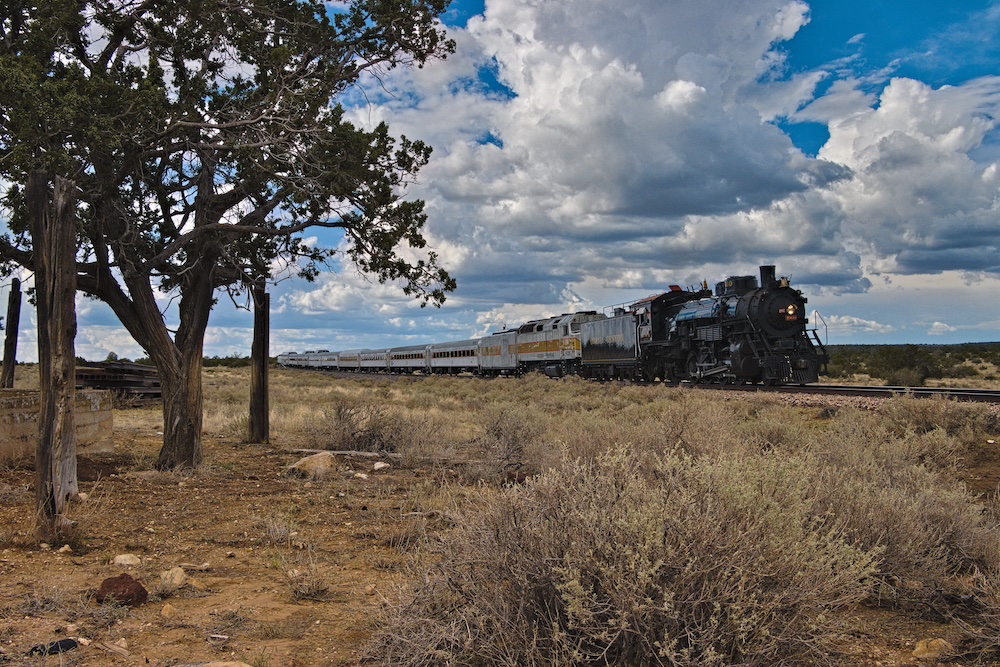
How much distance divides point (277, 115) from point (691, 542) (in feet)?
30.6

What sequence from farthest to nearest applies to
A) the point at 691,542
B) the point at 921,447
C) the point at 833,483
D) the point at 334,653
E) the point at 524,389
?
the point at 524,389
the point at 921,447
the point at 833,483
the point at 334,653
the point at 691,542

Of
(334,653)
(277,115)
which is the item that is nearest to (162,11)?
(277,115)

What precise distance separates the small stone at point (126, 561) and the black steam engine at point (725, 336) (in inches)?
775

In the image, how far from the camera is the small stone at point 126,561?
5.88 metres

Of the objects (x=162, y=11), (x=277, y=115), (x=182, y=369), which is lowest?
(x=182, y=369)

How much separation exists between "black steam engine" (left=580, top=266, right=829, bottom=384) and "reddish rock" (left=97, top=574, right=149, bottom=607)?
66.4 ft

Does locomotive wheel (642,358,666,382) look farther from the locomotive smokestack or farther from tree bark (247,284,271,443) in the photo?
tree bark (247,284,271,443)

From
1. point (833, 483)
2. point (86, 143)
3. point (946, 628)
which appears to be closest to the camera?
point (946, 628)

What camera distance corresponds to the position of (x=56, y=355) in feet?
21.9

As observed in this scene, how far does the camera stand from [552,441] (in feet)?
36.7

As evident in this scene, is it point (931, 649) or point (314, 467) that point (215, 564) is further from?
point (931, 649)

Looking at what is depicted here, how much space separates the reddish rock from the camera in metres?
4.86

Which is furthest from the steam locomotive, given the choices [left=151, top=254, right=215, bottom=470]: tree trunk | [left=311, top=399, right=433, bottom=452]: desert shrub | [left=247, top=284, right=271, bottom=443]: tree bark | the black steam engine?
[left=151, top=254, right=215, bottom=470]: tree trunk

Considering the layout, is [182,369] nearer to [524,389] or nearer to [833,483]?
[833,483]
